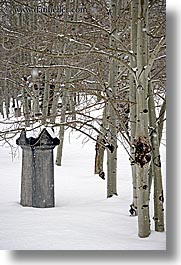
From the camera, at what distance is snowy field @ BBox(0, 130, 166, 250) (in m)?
1.51

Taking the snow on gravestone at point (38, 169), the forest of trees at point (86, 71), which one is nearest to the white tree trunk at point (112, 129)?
the forest of trees at point (86, 71)

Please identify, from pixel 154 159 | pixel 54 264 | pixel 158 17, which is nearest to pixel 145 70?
pixel 158 17

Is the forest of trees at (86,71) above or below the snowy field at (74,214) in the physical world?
above

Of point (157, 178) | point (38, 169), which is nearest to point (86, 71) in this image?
point (38, 169)

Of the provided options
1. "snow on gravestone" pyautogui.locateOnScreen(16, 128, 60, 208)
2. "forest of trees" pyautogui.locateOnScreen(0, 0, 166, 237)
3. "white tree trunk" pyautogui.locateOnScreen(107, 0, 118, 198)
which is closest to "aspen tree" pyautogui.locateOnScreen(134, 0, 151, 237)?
"forest of trees" pyautogui.locateOnScreen(0, 0, 166, 237)

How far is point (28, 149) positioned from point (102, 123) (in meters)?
0.42

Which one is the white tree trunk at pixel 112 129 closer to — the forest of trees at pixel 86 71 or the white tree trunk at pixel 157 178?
the forest of trees at pixel 86 71

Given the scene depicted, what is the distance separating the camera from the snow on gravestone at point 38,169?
6.51 ft

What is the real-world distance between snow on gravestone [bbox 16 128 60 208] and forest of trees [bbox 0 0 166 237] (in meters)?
0.06

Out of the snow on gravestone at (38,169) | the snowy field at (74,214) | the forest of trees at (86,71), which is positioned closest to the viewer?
the snowy field at (74,214)

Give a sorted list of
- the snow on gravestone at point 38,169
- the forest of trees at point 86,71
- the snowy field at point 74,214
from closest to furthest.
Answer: the snowy field at point 74,214, the forest of trees at point 86,71, the snow on gravestone at point 38,169

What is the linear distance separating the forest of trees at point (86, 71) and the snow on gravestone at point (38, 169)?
0.20ft

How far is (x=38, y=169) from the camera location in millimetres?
2047

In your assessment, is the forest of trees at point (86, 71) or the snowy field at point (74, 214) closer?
the snowy field at point (74, 214)
